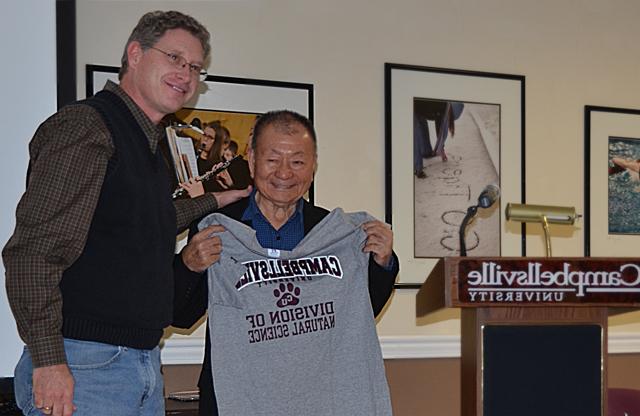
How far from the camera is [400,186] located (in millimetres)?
3609

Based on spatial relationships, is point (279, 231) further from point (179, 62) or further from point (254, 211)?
point (179, 62)

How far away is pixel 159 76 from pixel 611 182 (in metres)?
→ 2.61

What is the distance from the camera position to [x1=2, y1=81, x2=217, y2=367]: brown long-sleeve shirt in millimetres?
1719

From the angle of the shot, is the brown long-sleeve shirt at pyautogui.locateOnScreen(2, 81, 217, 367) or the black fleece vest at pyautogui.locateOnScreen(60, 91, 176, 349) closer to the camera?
the brown long-sleeve shirt at pyautogui.locateOnScreen(2, 81, 217, 367)

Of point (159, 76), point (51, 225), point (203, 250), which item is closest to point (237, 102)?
point (203, 250)

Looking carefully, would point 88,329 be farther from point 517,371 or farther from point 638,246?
point 638,246

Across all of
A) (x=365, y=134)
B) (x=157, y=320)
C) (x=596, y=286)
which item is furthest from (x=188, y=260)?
(x=365, y=134)

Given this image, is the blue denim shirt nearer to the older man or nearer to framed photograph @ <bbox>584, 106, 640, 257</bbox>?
the older man

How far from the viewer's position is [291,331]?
2.30 metres

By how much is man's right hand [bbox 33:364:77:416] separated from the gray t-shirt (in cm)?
58

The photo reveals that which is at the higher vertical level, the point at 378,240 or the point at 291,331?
the point at 378,240

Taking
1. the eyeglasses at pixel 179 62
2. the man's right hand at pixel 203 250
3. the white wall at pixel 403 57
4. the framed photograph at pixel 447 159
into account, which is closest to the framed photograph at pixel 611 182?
the white wall at pixel 403 57

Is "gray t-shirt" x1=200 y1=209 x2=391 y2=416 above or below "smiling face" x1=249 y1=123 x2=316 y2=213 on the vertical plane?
below

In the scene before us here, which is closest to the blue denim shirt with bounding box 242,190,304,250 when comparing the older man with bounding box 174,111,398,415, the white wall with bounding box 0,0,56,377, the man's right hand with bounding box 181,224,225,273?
the older man with bounding box 174,111,398,415
